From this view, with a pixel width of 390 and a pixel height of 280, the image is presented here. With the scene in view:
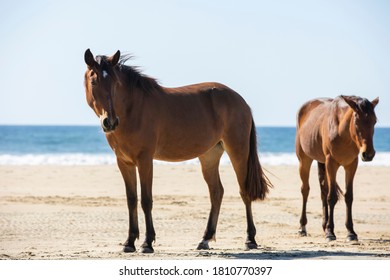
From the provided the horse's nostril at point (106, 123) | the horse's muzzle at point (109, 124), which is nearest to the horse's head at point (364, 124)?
the horse's muzzle at point (109, 124)

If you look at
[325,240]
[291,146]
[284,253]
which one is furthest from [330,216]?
[291,146]

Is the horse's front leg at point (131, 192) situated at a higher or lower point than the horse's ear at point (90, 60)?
lower

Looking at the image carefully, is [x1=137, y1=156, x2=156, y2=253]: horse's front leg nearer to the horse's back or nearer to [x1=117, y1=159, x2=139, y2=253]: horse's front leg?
[x1=117, y1=159, x2=139, y2=253]: horse's front leg

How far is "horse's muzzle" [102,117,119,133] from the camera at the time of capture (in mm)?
7297

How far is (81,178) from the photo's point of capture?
2003 cm

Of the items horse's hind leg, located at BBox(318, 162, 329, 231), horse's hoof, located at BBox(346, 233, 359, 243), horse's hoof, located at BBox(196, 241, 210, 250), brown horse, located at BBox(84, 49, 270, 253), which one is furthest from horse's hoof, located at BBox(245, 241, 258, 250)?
horse's hind leg, located at BBox(318, 162, 329, 231)

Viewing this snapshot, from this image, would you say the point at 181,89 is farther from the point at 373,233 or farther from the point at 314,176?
the point at 314,176

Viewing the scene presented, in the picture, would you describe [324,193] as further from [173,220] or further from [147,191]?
[147,191]

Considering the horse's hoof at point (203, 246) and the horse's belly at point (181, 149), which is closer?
the horse's belly at point (181, 149)

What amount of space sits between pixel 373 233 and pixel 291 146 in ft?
145

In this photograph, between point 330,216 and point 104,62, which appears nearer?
point 104,62

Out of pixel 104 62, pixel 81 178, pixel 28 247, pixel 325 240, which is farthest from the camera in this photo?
pixel 81 178

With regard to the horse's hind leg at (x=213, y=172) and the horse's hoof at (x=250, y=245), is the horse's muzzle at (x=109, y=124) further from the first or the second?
the horse's hoof at (x=250, y=245)

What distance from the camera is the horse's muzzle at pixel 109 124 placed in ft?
23.9
